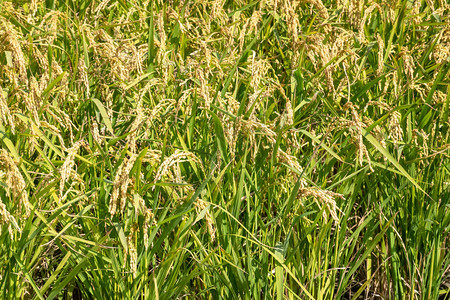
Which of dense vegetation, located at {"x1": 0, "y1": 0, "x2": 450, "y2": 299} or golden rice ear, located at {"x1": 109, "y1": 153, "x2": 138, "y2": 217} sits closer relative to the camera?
golden rice ear, located at {"x1": 109, "y1": 153, "x2": 138, "y2": 217}

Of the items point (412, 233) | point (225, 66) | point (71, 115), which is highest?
point (225, 66)

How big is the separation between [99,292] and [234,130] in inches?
23.4

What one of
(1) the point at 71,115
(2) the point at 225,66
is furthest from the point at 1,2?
(2) the point at 225,66

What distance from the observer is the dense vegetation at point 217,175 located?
1582mm

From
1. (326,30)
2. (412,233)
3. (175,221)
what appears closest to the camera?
(175,221)

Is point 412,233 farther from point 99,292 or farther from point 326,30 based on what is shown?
point 99,292

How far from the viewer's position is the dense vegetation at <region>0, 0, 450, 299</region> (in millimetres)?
1582

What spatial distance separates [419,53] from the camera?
2443mm

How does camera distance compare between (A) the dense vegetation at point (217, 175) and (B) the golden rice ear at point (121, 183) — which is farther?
(A) the dense vegetation at point (217, 175)

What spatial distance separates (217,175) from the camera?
5.88 feet

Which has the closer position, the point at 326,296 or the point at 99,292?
the point at 99,292

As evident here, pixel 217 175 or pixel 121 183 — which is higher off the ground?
pixel 121 183

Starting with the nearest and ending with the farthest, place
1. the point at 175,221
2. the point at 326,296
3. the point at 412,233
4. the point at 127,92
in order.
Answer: the point at 175,221 → the point at 326,296 → the point at 412,233 → the point at 127,92

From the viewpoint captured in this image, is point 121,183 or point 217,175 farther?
point 217,175
